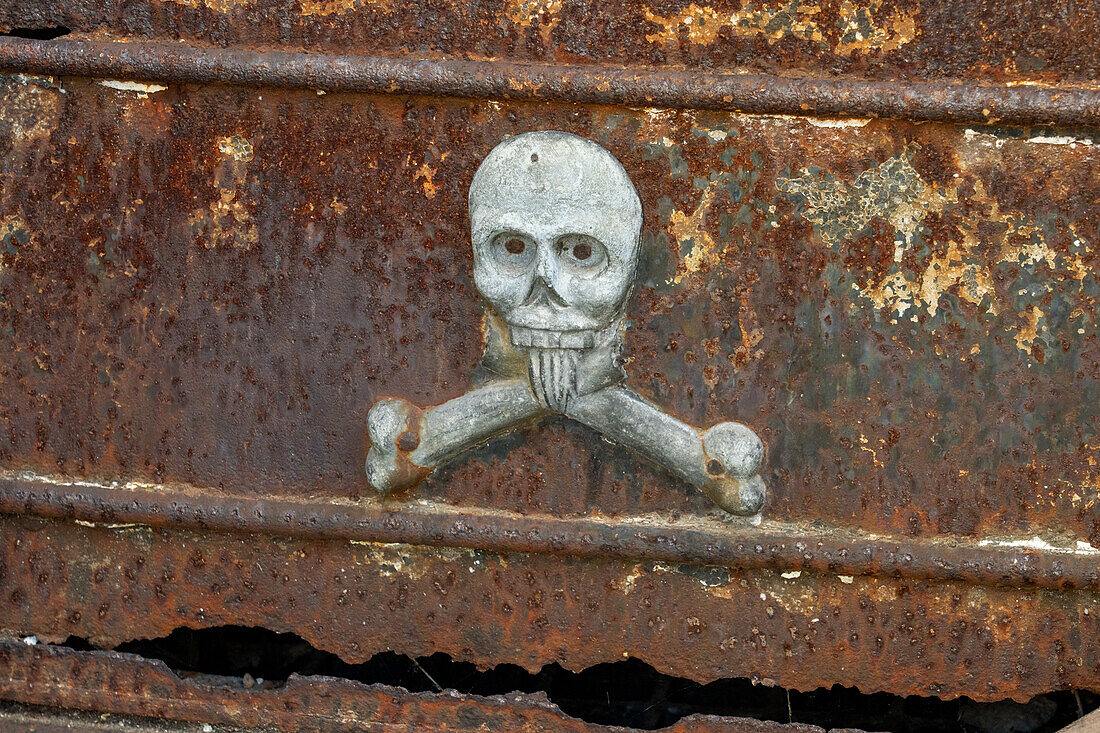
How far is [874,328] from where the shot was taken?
1767 millimetres

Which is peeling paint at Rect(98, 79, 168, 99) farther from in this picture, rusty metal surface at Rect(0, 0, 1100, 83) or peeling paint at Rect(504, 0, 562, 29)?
peeling paint at Rect(504, 0, 562, 29)

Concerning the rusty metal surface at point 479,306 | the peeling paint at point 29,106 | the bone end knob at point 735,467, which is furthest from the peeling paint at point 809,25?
the peeling paint at point 29,106

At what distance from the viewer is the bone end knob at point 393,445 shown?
183cm

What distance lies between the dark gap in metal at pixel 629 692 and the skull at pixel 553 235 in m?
1.05

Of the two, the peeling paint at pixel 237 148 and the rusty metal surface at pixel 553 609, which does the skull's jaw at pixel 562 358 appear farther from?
the peeling paint at pixel 237 148

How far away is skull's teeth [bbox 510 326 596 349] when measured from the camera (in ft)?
5.63

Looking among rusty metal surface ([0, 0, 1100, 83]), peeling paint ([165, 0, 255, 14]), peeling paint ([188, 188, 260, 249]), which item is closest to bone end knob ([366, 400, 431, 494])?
peeling paint ([188, 188, 260, 249])

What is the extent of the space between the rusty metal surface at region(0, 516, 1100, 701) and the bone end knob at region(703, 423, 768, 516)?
156 millimetres

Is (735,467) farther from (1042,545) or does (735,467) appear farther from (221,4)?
(221,4)

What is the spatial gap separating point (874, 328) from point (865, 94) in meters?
0.40

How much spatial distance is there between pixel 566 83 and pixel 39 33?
1.18 meters

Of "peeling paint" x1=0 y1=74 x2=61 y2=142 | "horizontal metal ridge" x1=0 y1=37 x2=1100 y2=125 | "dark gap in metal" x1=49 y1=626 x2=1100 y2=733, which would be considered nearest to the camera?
"horizontal metal ridge" x1=0 y1=37 x2=1100 y2=125

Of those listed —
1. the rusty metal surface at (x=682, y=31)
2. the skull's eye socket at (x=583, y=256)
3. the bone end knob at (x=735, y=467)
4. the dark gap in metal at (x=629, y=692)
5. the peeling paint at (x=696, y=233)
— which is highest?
the rusty metal surface at (x=682, y=31)

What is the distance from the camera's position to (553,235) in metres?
1.64
